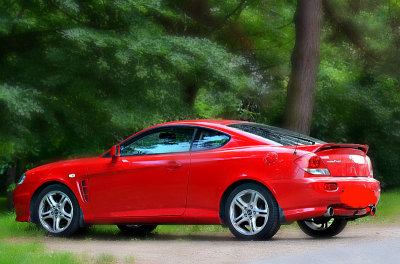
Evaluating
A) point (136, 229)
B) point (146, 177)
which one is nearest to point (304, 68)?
point (136, 229)

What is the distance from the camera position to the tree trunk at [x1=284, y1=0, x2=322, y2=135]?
1650 centimetres

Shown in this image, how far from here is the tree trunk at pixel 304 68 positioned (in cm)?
1650

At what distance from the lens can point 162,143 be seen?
9.50 metres

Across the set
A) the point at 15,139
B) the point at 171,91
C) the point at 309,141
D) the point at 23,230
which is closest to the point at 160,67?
the point at 171,91

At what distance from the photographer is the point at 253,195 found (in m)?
8.55

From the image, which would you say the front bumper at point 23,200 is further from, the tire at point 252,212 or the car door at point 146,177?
the tire at point 252,212

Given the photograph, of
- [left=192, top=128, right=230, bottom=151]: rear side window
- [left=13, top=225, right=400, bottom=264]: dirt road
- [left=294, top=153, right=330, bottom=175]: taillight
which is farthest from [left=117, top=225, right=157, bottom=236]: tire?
[left=294, top=153, right=330, bottom=175]: taillight

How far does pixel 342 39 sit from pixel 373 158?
24.3ft

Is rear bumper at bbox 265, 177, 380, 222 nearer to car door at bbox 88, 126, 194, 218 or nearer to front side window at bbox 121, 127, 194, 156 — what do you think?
car door at bbox 88, 126, 194, 218

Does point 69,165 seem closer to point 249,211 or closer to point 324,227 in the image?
point 249,211

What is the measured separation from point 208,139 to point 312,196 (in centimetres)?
165

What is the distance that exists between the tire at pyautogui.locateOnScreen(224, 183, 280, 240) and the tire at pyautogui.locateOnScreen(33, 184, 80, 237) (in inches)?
91.3

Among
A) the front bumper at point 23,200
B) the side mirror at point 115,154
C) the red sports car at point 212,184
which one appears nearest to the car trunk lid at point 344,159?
the red sports car at point 212,184

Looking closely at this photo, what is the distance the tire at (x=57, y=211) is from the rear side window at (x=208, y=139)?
1.92 meters
